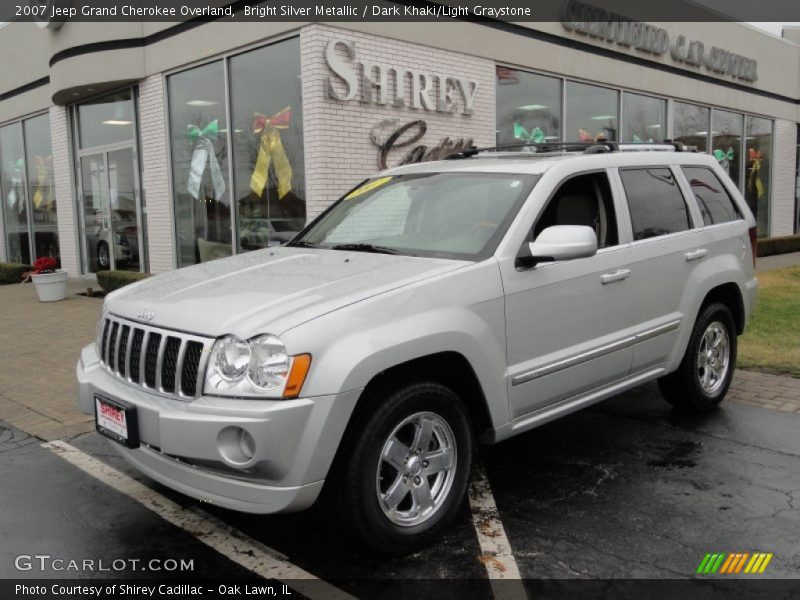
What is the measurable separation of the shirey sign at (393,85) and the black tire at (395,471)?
6.86 metres

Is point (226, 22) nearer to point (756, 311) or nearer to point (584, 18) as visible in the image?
point (584, 18)

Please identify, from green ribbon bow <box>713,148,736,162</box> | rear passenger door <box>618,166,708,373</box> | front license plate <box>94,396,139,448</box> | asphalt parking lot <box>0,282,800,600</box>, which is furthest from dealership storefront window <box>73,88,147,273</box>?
green ribbon bow <box>713,148,736,162</box>

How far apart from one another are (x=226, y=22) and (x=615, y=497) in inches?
354

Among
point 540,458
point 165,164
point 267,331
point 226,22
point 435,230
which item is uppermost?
point 226,22


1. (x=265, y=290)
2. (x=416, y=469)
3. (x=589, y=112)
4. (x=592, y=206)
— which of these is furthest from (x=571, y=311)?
(x=589, y=112)

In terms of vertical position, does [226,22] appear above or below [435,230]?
above

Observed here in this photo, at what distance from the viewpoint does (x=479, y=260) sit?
12.3ft

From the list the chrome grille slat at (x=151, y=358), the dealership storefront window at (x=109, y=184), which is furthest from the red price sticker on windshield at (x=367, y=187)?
the dealership storefront window at (x=109, y=184)

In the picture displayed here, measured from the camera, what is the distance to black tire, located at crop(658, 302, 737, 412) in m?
5.20

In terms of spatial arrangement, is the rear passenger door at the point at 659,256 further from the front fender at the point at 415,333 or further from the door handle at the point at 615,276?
the front fender at the point at 415,333

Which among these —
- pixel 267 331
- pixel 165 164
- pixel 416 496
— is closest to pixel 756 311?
pixel 416 496

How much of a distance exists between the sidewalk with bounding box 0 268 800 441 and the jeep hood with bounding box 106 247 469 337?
6.69 ft

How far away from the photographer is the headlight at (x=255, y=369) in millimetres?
2986

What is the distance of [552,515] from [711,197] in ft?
9.56
